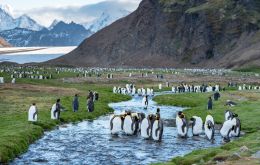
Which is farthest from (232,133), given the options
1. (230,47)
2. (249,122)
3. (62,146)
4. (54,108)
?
(230,47)

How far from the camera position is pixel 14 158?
24.4 m

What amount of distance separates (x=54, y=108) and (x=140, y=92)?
37152 millimetres

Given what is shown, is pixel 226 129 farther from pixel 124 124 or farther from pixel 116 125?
pixel 116 125

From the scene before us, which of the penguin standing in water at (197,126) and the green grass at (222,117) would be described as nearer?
the green grass at (222,117)

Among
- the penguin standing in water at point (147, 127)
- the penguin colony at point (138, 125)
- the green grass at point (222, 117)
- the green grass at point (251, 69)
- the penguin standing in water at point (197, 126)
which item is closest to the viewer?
the green grass at point (222, 117)

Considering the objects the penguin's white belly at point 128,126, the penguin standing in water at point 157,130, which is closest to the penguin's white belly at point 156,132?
the penguin standing in water at point 157,130

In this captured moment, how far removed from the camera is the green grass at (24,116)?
26.2m

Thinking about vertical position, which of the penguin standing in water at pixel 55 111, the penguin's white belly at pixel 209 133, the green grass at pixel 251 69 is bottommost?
the penguin's white belly at pixel 209 133

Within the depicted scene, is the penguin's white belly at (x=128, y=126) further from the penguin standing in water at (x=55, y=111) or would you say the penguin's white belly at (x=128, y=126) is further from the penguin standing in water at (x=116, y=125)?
the penguin standing in water at (x=55, y=111)

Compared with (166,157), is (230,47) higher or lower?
higher

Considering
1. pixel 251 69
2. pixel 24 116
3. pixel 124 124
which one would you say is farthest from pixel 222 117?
pixel 251 69

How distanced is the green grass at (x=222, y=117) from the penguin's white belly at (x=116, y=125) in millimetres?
8040

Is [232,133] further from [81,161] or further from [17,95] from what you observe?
[17,95]

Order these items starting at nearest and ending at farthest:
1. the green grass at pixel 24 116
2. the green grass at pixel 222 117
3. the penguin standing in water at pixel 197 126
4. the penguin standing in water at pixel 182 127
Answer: the green grass at pixel 222 117, the green grass at pixel 24 116, the penguin standing in water at pixel 182 127, the penguin standing in water at pixel 197 126
